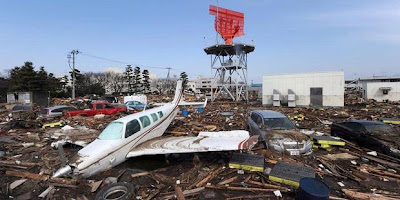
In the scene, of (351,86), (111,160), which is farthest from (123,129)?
(351,86)

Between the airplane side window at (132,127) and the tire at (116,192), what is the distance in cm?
226

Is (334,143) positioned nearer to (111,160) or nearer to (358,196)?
(358,196)

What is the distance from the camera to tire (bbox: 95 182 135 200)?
18.4 ft

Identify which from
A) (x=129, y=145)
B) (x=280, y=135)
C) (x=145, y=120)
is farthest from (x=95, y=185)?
(x=280, y=135)

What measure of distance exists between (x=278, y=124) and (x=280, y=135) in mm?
1289

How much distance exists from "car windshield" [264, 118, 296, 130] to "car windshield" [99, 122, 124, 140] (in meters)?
6.58

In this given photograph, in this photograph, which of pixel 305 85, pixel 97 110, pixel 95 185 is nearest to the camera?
pixel 95 185

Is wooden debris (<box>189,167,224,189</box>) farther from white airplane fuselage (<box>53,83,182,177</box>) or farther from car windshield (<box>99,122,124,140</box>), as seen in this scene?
car windshield (<box>99,122,124,140</box>)

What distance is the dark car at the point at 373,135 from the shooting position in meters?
8.70

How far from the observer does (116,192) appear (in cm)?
602

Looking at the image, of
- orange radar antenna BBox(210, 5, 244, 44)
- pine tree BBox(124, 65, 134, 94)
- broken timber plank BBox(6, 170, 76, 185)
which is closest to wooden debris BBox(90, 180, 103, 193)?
broken timber plank BBox(6, 170, 76, 185)

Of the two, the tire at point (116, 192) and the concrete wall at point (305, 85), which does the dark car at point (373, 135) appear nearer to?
the tire at point (116, 192)

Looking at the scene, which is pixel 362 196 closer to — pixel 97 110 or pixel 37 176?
pixel 37 176

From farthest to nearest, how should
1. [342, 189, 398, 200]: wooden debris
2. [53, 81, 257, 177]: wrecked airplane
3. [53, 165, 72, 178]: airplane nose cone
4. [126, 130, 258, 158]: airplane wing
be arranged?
[126, 130, 258, 158]: airplane wing < [53, 81, 257, 177]: wrecked airplane < [53, 165, 72, 178]: airplane nose cone < [342, 189, 398, 200]: wooden debris
